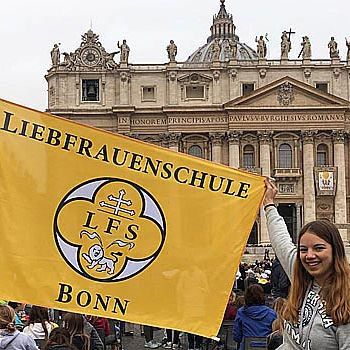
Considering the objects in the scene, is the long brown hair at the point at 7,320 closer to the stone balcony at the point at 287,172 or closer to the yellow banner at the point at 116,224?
the yellow banner at the point at 116,224

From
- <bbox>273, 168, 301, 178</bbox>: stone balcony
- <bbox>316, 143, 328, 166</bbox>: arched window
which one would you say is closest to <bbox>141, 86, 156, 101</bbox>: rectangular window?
<bbox>273, 168, 301, 178</bbox>: stone balcony

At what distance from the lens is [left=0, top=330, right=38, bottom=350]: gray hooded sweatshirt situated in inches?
262

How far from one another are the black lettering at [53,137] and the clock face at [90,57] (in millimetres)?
49529

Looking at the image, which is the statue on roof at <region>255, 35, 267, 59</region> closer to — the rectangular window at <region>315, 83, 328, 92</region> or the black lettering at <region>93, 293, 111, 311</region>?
the rectangular window at <region>315, 83, 328, 92</region>

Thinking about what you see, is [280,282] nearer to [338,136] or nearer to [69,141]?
[69,141]

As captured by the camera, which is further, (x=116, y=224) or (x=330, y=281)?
(x=116, y=224)

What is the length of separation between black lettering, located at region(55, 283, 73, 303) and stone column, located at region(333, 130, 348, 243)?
160 feet

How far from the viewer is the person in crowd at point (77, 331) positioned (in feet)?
22.5

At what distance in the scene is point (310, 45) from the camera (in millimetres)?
54625

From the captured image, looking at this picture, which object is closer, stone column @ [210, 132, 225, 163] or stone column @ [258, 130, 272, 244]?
stone column @ [258, 130, 272, 244]

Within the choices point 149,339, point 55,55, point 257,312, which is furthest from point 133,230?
point 55,55

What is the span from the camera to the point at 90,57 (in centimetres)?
5447

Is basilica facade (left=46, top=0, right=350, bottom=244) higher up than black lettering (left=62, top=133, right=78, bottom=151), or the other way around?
basilica facade (left=46, top=0, right=350, bottom=244)

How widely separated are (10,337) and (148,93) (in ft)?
159
